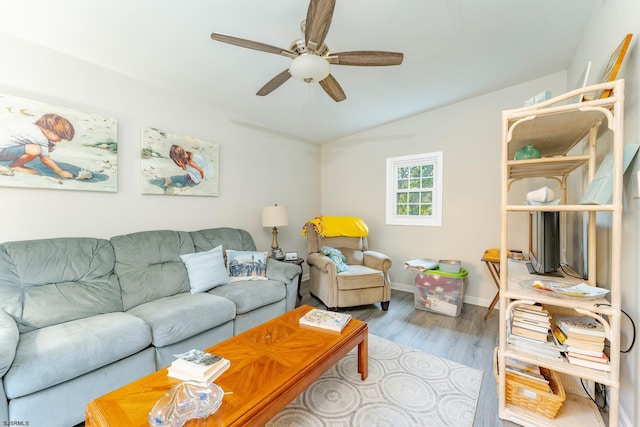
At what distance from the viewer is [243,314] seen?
2340 mm

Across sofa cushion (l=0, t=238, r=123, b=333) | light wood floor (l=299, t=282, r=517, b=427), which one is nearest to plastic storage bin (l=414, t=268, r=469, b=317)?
light wood floor (l=299, t=282, r=517, b=427)

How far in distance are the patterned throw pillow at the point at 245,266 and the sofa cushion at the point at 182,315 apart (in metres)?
0.50

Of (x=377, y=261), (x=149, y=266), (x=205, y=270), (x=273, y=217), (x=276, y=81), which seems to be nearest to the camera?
(x=276, y=81)

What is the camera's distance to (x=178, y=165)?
9.46ft

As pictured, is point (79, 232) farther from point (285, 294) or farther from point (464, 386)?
point (464, 386)

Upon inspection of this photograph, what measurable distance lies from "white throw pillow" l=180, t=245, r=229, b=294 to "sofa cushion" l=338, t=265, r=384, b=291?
1246 millimetres

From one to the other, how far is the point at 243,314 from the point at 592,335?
2280mm

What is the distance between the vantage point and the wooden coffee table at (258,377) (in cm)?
103

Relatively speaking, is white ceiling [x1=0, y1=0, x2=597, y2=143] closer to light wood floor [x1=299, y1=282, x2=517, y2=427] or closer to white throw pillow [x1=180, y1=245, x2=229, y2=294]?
white throw pillow [x1=180, y1=245, x2=229, y2=294]

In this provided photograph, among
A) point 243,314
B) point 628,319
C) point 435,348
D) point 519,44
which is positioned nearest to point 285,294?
point 243,314

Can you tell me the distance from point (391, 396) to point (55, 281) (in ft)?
7.95

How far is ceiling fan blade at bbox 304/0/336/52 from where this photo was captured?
1336mm

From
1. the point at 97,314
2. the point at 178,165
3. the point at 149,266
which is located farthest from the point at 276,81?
the point at 97,314

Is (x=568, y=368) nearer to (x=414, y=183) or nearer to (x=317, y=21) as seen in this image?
(x=317, y=21)
